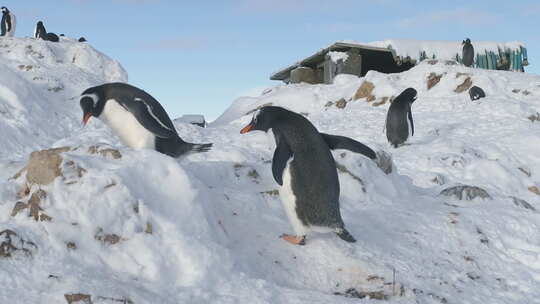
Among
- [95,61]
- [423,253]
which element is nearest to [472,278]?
[423,253]

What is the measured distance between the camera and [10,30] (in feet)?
68.5

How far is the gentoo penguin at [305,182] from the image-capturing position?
3662 millimetres

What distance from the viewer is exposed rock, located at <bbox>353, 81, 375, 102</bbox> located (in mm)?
15344

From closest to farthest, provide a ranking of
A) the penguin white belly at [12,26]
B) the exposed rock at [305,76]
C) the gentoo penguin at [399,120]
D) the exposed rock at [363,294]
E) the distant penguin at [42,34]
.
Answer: the exposed rock at [363,294] → the gentoo penguin at [399,120] → the distant penguin at [42,34] → the penguin white belly at [12,26] → the exposed rock at [305,76]

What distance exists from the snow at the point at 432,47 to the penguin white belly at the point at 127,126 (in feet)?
56.0

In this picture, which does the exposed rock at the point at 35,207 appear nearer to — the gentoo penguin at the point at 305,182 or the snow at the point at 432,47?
the gentoo penguin at the point at 305,182

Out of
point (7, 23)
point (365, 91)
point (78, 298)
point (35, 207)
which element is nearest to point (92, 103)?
point (35, 207)

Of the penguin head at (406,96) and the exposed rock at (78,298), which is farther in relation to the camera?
the penguin head at (406,96)

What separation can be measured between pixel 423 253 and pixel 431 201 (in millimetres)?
1599

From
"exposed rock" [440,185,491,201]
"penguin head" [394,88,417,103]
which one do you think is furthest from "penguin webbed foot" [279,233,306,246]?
"penguin head" [394,88,417,103]

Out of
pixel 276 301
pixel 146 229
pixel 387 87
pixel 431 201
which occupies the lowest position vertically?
pixel 387 87

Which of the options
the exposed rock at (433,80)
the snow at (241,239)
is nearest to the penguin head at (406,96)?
the snow at (241,239)

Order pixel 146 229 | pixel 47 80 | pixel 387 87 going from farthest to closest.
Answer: pixel 387 87 < pixel 47 80 < pixel 146 229

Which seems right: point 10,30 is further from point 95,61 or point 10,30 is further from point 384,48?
point 384,48
